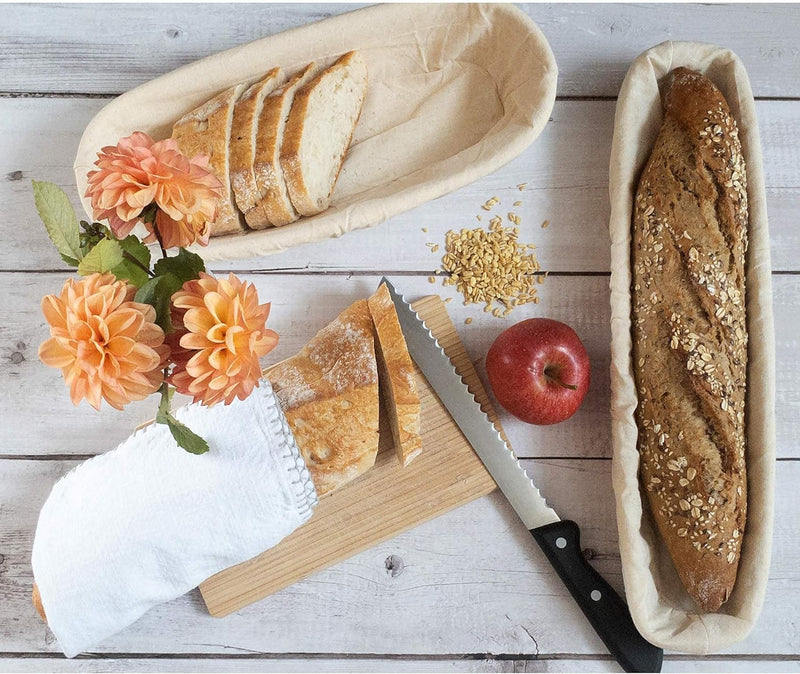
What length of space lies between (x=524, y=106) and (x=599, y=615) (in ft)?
3.03

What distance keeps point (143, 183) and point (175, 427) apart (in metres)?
0.28

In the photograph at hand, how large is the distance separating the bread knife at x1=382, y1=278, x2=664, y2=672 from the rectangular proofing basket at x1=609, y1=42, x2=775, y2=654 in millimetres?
56

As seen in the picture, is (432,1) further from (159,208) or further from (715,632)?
(715,632)

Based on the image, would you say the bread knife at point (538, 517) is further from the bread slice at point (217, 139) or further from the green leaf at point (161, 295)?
the green leaf at point (161, 295)

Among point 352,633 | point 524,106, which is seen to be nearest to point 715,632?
point 352,633

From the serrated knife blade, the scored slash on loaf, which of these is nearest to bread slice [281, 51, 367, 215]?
the scored slash on loaf

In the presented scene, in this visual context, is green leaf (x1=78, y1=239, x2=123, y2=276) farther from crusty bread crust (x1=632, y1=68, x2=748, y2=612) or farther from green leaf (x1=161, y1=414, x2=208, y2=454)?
crusty bread crust (x1=632, y1=68, x2=748, y2=612)

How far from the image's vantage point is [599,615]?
1.22 metres

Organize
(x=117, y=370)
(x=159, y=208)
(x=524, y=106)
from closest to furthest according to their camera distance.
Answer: (x=117, y=370) < (x=159, y=208) < (x=524, y=106)

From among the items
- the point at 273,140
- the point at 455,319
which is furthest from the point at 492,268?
the point at 273,140

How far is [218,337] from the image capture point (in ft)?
2.29

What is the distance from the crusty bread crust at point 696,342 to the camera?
1127 millimetres

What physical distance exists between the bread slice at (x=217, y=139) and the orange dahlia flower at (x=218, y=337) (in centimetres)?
50

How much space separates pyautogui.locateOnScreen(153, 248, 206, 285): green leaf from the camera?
0.79m
